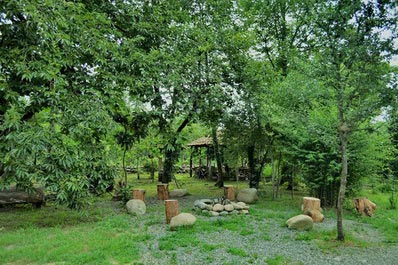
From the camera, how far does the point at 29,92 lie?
3391 mm

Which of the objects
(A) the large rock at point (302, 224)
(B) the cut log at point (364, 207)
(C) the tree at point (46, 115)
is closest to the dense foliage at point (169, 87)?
(C) the tree at point (46, 115)

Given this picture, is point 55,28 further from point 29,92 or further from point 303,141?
point 303,141

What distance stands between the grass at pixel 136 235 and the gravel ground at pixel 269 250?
0.06ft

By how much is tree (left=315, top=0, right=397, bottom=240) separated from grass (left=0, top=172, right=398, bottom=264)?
1.44m

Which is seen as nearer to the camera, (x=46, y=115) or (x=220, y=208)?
(x=46, y=115)

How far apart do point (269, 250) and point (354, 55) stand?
10.6ft

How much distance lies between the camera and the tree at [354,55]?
4406mm

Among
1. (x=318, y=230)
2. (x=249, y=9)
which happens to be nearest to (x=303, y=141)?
(x=318, y=230)

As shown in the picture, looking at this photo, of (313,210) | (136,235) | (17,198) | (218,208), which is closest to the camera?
(136,235)

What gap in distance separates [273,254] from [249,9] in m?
11.8

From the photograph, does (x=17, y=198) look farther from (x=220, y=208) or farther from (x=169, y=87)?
(x=220, y=208)

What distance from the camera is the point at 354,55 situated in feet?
14.9

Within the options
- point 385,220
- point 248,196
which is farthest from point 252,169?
point 385,220

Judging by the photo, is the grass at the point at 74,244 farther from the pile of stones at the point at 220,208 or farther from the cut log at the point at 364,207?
the cut log at the point at 364,207
